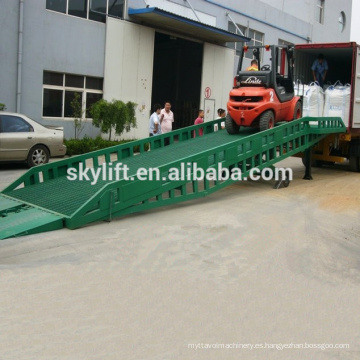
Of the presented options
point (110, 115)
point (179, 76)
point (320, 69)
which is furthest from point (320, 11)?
point (320, 69)

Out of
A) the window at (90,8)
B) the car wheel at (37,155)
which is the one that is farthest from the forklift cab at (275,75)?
the window at (90,8)

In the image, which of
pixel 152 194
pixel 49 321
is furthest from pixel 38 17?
pixel 49 321

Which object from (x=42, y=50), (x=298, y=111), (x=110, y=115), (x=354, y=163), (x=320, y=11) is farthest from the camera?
(x=320, y=11)

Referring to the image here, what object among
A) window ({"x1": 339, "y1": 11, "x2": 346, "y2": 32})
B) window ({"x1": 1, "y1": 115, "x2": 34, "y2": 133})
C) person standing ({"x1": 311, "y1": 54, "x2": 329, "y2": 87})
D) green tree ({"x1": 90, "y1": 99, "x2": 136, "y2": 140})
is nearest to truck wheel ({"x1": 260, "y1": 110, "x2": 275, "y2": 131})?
person standing ({"x1": 311, "y1": 54, "x2": 329, "y2": 87})

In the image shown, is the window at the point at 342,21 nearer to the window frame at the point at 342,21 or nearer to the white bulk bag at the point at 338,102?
the window frame at the point at 342,21

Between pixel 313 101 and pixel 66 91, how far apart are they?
389 inches

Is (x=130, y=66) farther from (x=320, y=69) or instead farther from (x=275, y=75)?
(x=275, y=75)

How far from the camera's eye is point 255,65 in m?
13.0

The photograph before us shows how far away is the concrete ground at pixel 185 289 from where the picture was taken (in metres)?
4.23

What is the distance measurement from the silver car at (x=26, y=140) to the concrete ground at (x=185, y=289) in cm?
610

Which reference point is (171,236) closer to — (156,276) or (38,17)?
(156,276)

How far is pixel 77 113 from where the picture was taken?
19.7m

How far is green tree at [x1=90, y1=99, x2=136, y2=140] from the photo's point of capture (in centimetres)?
1969

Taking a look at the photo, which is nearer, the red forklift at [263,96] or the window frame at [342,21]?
the red forklift at [263,96]
